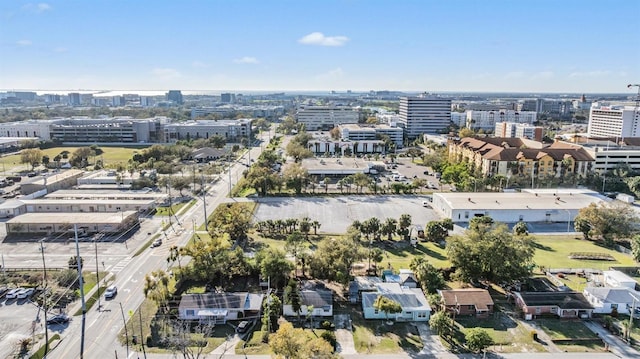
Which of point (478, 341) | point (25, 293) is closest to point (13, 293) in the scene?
point (25, 293)

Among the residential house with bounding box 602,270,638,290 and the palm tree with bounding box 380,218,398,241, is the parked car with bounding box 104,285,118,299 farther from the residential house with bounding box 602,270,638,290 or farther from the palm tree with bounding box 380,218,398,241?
the residential house with bounding box 602,270,638,290

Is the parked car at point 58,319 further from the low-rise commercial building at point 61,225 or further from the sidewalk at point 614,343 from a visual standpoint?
the sidewalk at point 614,343

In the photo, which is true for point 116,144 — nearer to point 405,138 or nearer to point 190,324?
point 405,138

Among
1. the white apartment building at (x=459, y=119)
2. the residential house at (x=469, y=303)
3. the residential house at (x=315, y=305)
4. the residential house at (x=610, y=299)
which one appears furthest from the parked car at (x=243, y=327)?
the white apartment building at (x=459, y=119)

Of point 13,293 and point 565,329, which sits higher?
point 13,293

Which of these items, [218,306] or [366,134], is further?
[366,134]

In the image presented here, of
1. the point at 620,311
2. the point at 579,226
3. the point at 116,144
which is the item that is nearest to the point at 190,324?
the point at 620,311

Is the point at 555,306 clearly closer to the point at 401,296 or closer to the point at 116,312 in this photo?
the point at 401,296
